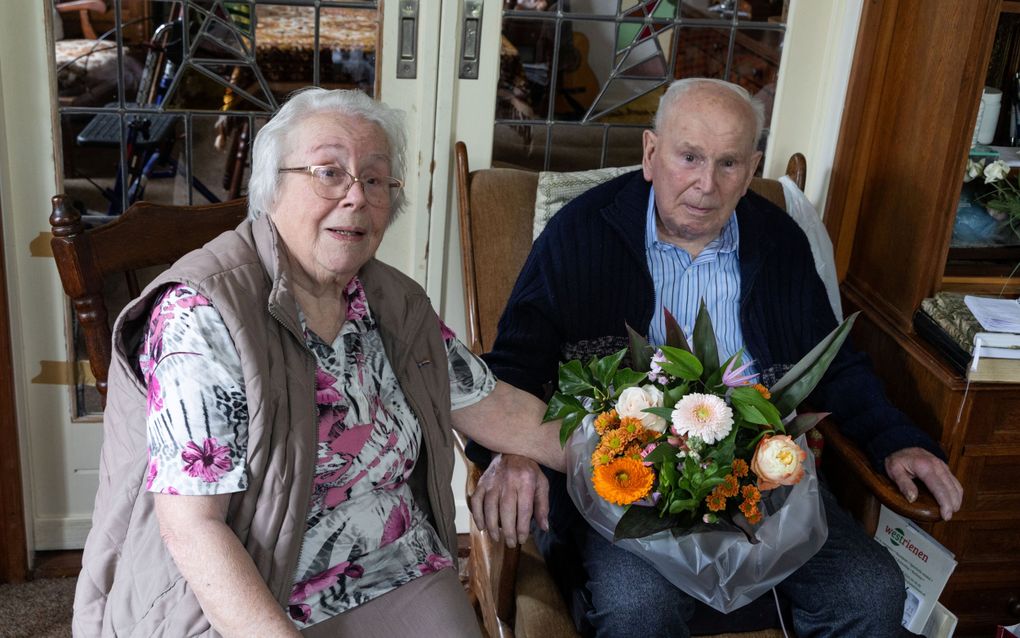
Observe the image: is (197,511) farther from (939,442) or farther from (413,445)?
(939,442)

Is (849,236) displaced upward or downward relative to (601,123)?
downward

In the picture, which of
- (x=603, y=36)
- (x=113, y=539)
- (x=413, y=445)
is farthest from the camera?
(x=603, y=36)

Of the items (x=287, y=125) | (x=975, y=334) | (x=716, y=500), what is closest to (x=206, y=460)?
(x=287, y=125)

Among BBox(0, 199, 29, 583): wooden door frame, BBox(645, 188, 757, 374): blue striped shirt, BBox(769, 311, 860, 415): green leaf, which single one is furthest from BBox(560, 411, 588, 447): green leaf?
BBox(0, 199, 29, 583): wooden door frame

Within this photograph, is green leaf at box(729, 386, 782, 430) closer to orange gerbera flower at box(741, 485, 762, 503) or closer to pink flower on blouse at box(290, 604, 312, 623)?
orange gerbera flower at box(741, 485, 762, 503)

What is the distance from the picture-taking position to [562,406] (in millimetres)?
1729

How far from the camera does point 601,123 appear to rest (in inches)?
98.7

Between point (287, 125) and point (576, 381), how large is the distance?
0.61 m

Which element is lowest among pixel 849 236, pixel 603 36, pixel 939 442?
pixel 939 442

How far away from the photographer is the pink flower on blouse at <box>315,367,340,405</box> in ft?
5.13

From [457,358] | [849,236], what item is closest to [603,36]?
[849,236]

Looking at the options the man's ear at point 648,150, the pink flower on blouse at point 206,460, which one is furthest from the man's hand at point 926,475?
the pink flower on blouse at point 206,460

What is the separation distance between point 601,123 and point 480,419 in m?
0.97

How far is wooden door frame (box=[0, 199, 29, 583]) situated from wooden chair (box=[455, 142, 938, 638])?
1006 mm
